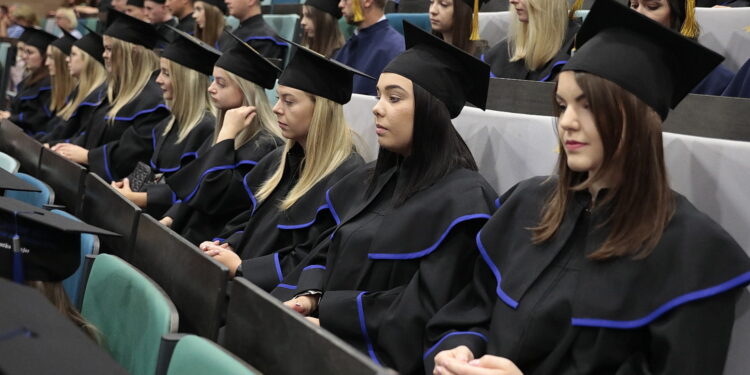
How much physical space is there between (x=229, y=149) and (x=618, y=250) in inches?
93.4

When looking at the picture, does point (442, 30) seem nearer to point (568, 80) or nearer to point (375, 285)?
point (375, 285)

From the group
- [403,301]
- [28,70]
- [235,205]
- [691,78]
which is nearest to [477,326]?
[403,301]

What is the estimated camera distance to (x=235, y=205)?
12.7 feet

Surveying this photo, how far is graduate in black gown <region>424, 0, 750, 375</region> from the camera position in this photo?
1811 millimetres

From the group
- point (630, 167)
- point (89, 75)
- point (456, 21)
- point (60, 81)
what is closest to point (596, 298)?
point (630, 167)

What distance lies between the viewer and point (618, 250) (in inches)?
74.4

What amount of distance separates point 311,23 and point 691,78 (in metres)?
3.89

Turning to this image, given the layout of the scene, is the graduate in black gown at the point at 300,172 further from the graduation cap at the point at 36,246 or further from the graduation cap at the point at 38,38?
the graduation cap at the point at 38,38

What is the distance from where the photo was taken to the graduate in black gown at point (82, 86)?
6002 mm

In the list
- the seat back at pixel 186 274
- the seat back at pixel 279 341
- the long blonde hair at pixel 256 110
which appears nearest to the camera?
the seat back at pixel 279 341

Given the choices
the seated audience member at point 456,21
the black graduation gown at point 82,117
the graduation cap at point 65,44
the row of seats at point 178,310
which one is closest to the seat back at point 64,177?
the row of seats at point 178,310

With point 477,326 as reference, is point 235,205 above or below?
below

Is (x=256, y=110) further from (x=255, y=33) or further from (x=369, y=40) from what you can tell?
(x=255, y=33)

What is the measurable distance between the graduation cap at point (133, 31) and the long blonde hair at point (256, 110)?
173 centimetres
